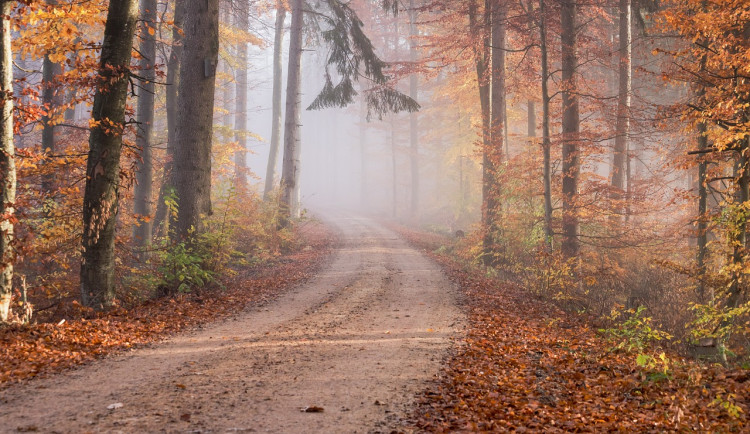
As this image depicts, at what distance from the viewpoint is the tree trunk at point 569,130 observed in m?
14.2

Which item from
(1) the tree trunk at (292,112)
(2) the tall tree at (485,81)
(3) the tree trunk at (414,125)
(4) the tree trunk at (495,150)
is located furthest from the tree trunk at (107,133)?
(3) the tree trunk at (414,125)

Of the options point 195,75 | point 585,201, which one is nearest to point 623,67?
point 585,201

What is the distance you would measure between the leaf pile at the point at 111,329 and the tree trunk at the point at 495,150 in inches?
309

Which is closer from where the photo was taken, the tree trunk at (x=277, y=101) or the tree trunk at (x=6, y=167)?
the tree trunk at (x=6, y=167)

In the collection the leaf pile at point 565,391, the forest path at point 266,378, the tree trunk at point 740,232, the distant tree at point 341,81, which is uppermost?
the distant tree at point 341,81

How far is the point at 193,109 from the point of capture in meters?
11.3

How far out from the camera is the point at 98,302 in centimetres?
852

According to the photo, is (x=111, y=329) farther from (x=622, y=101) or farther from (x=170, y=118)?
(x=622, y=101)

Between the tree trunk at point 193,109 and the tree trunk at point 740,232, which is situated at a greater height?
the tree trunk at point 193,109

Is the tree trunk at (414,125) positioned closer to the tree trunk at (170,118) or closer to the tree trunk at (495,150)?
the tree trunk at (495,150)

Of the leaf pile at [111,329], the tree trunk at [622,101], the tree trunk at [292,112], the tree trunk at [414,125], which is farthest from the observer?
the tree trunk at [414,125]

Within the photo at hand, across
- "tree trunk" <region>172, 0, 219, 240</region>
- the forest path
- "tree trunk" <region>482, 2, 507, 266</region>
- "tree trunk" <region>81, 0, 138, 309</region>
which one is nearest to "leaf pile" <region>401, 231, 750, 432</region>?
the forest path

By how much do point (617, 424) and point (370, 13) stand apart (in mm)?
37861

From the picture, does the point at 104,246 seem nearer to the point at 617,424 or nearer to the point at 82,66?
the point at 82,66
